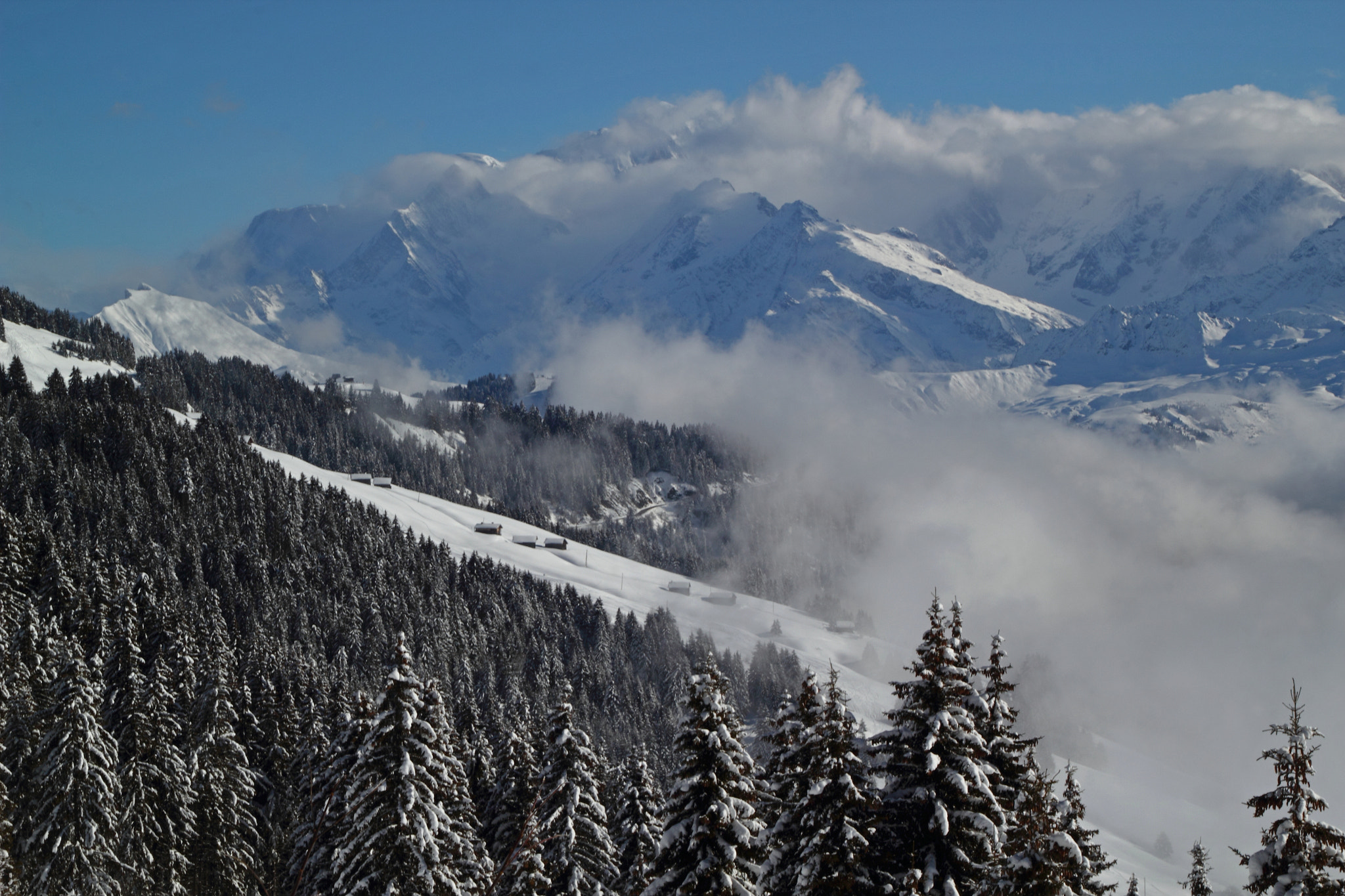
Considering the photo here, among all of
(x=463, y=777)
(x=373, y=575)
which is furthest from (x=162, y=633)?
(x=373, y=575)

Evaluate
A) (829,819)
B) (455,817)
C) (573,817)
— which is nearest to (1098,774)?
(455,817)

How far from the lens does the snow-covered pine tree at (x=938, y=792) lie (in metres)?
20.5

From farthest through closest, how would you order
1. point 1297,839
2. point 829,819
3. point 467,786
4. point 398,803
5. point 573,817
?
1. point 467,786
2. point 573,817
3. point 398,803
4. point 829,819
5. point 1297,839

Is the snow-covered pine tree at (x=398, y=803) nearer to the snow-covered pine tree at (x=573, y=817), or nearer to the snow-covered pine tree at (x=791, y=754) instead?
the snow-covered pine tree at (x=573, y=817)

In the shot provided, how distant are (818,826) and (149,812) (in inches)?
1309

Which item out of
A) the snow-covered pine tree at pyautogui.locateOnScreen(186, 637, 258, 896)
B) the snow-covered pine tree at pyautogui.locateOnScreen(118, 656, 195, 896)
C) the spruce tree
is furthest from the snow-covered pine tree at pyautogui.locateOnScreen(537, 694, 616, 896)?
the snow-covered pine tree at pyautogui.locateOnScreen(186, 637, 258, 896)

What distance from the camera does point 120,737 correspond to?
4606cm

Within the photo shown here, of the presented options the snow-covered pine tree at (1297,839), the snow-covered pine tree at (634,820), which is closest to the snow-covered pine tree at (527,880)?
the snow-covered pine tree at (634,820)

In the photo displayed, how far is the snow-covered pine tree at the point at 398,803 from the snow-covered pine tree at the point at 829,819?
925 cm

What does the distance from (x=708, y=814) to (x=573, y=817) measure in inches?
457

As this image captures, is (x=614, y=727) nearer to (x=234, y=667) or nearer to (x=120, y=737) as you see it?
(x=234, y=667)

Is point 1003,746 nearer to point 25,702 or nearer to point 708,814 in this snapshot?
point 708,814

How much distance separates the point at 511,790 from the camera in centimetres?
4075

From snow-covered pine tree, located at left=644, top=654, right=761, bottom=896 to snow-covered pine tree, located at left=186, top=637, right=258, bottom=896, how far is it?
1224 inches
